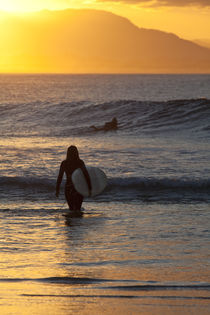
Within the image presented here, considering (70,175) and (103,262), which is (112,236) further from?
(70,175)

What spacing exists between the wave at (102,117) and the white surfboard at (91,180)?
21.5m

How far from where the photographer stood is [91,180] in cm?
1116

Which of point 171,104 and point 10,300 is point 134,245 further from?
point 171,104

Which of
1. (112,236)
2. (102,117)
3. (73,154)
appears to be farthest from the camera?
(102,117)

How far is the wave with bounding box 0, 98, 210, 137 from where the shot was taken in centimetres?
3538

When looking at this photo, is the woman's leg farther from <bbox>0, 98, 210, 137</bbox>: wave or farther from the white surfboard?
<bbox>0, 98, 210, 137</bbox>: wave

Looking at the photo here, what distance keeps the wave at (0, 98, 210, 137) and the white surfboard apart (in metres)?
21.5

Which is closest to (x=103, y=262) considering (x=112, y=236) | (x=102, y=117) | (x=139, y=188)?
(x=112, y=236)

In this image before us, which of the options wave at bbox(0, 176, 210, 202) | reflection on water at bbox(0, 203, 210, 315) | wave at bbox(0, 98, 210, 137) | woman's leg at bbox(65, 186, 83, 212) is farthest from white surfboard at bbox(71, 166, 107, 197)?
wave at bbox(0, 98, 210, 137)

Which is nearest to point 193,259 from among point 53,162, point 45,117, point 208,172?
point 208,172

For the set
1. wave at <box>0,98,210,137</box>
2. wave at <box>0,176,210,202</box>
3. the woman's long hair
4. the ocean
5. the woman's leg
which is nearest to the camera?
the ocean

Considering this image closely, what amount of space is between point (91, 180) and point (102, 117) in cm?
3351

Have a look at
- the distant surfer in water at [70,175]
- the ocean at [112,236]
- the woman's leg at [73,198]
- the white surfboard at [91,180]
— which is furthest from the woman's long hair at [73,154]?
the ocean at [112,236]

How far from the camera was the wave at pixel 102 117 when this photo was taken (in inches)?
1393
